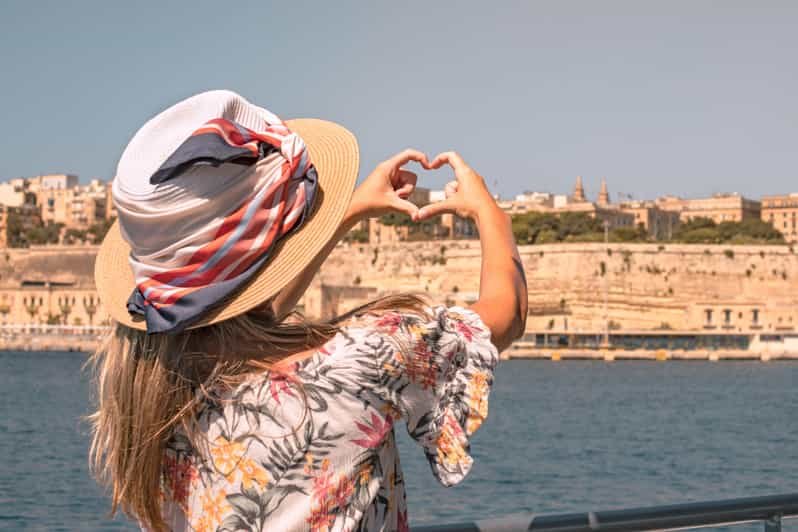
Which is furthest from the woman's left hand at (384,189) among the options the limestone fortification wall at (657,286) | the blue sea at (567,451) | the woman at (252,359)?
the limestone fortification wall at (657,286)

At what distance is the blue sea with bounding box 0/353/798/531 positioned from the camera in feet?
40.4

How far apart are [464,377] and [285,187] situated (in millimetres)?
204

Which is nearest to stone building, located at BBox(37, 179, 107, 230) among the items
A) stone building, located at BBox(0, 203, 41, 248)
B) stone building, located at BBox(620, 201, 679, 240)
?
stone building, located at BBox(0, 203, 41, 248)

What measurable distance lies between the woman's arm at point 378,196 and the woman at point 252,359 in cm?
11

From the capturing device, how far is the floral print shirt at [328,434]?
89 centimetres

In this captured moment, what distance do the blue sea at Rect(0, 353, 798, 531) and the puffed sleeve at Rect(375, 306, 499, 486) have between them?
0.79m

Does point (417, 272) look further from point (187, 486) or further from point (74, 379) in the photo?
point (187, 486)

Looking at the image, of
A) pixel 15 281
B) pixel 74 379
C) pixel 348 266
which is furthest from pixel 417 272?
pixel 15 281

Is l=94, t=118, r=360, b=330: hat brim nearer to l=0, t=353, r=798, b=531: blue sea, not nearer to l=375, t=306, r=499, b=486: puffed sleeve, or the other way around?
l=375, t=306, r=499, b=486: puffed sleeve

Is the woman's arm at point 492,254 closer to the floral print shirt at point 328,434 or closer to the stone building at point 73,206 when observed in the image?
the floral print shirt at point 328,434

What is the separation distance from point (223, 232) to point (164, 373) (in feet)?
0.39

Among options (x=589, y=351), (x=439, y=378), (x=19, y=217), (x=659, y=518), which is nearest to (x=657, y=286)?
(x=589, y=351)

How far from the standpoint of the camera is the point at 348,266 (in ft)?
140

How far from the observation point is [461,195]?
3.53 feet
